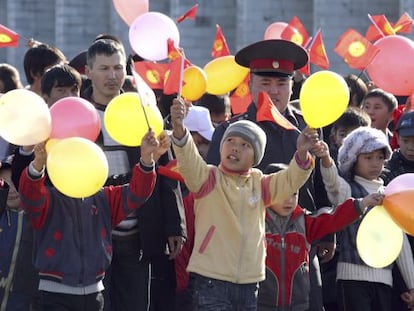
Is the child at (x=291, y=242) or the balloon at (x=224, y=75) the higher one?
the balloon at (x=224, y=75)

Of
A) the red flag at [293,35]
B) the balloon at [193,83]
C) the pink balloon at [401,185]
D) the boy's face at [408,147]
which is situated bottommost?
the pink balloon at [401,185]

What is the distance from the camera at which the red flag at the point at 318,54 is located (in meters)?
11.1

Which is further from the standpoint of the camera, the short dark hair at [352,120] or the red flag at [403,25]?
the red flag at [403,25]

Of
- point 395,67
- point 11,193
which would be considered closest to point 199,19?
point 395,67

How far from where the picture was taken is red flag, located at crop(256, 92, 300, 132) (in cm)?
827

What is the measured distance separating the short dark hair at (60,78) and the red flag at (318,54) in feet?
8.68

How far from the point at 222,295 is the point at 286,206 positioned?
66 centimetres

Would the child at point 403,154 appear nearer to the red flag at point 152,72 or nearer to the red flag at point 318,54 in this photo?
the red flag at point 152,72

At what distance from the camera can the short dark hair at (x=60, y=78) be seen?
876cm

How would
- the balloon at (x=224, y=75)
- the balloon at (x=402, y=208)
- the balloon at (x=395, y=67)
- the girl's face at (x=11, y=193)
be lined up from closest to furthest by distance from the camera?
1. the balloon at (x=402, y=208)
2. the girl's face at (x=11, y=193)
3. the balloon at (x=395, y=67)
4. the balloon at (x=224, y=75)

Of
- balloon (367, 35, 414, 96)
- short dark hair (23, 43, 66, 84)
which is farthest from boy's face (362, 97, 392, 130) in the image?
short dark hair (23, 43, 66, 84)

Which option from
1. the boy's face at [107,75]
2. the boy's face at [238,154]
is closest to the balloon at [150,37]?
the boy's face at [107,75]

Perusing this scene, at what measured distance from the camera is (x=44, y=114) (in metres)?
7.79

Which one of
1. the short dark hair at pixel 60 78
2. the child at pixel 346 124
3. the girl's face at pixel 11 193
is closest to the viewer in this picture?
the girl's face at pixel 11 193
